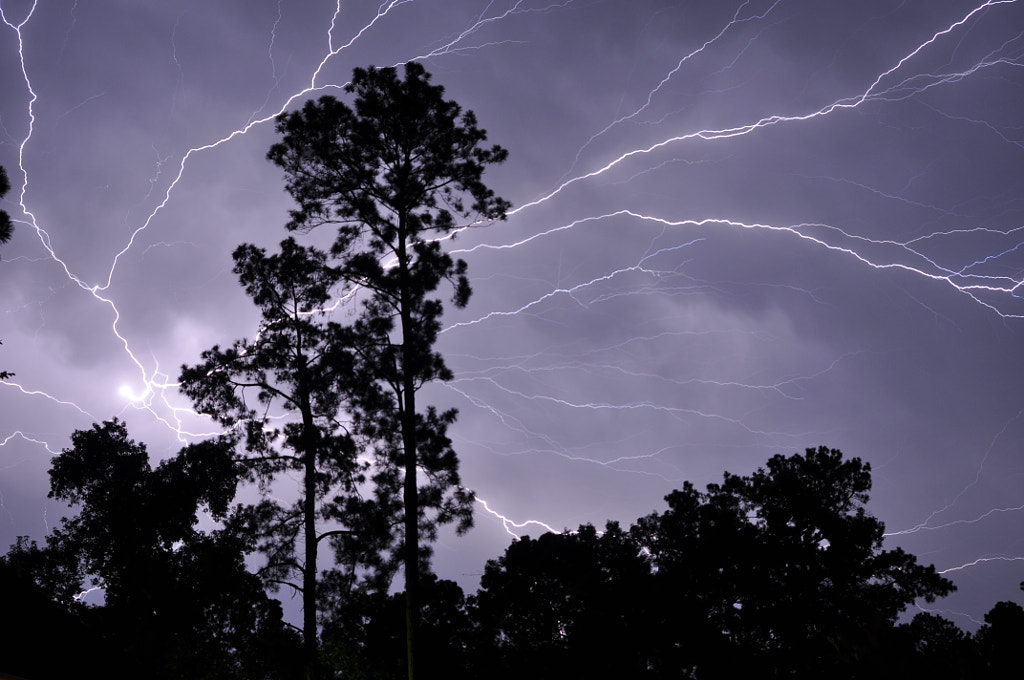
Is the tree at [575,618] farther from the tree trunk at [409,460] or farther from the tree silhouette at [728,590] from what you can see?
the tree trunk at [409,460]

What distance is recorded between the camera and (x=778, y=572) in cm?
1989

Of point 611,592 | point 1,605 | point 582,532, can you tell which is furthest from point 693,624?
point 1,605

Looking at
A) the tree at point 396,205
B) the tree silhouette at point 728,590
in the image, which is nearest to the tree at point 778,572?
the tree silhouette at point 728,590

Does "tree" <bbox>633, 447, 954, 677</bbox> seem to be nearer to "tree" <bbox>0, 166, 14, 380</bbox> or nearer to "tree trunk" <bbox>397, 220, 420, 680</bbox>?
"tree trunk" <bbox>397, 220, 420, 680</bbox>

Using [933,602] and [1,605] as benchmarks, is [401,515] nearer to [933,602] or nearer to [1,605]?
[1,605]

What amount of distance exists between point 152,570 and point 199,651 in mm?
2855

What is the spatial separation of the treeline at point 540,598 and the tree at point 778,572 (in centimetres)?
5

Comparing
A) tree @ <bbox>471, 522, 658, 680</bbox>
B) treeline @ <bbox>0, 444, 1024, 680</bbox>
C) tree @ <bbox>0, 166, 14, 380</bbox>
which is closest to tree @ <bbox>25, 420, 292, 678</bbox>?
treeline @ <bbox>0, 444, 1024, 680</bbox>

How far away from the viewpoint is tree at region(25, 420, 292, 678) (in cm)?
1369

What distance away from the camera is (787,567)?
65.3 feet

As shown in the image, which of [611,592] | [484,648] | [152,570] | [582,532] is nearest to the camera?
[152,570]

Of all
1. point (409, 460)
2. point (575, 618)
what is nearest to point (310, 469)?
point (409, 460)

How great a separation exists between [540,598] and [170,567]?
529 inches

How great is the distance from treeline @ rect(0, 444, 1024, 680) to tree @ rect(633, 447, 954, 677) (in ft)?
0.16
